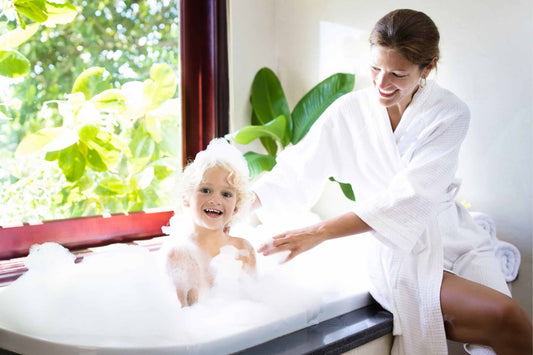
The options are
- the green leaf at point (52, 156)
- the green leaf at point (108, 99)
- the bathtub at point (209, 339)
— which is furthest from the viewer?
the green leaf at point (108, 99)

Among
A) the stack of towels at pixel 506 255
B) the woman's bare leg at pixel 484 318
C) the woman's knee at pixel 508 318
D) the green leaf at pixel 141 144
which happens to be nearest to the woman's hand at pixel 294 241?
the woman's bare leg at pixel 484 318

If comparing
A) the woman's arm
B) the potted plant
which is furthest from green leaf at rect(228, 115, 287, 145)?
the woman's arm

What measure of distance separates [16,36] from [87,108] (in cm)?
38

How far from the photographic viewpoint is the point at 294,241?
4.86ft

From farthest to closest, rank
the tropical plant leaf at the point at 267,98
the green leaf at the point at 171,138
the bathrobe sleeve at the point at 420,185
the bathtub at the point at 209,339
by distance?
the tropical plant leaf at the point at 267,98
the green leaf at the point at 171,138
the bathrobe sleeve at the point at 420,185
the bathtub at the point at 209,339

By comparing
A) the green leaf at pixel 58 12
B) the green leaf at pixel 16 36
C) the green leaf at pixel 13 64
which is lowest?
the green leaf at pixel 13 64

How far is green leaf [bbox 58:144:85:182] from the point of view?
2.06 m

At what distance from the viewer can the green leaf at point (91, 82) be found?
2.12m

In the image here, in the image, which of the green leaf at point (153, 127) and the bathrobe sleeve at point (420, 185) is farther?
the green leaf at point (153, 127)

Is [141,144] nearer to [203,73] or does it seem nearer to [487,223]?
[203,73]

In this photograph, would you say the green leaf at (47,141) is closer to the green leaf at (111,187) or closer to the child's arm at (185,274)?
the green leaf at (111,187)

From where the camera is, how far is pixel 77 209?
2.19m

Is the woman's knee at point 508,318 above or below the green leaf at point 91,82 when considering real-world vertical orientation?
below

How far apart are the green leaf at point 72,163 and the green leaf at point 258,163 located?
2.42 ft
